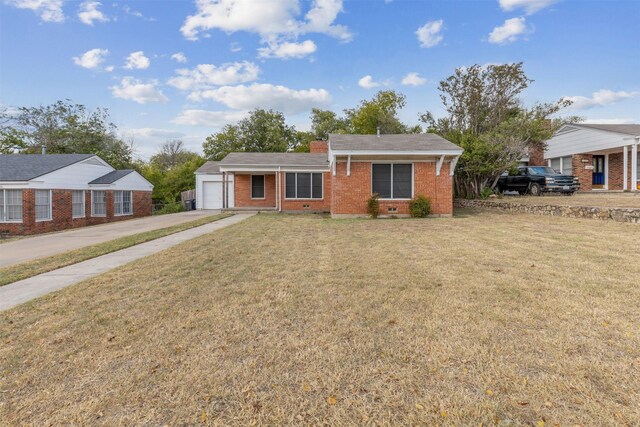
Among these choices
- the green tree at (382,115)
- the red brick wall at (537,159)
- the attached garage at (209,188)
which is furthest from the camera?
the green tree at (382,115)

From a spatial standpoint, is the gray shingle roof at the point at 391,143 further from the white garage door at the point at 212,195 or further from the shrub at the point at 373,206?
the white garage door at the point at 212,195

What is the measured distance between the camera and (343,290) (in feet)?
13.8

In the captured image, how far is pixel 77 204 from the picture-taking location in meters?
18.5

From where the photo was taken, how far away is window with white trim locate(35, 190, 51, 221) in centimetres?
1614

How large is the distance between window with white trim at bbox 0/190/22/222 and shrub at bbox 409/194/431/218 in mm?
18725

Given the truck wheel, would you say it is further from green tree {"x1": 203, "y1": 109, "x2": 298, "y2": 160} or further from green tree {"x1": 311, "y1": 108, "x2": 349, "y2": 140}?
green tree {"x1": 203, "y1": 109, "x2": 298, "y2": 160}

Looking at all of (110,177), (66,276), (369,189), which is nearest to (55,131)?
(110,177)

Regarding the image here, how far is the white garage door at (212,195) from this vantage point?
Answer: 938 inches

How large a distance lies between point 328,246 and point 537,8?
1335cm

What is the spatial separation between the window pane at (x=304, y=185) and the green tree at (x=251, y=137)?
21.0 meters

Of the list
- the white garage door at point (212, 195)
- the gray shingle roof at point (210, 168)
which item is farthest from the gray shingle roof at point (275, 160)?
the white garage door at point (212, 195)

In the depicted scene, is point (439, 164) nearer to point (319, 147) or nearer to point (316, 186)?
point (316, 186)

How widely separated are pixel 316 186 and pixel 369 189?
214 inches

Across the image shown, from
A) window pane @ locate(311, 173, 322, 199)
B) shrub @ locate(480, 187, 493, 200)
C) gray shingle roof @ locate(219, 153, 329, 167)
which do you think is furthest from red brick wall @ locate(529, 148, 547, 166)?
window pane @ locate(311, 173, 322, 199)
